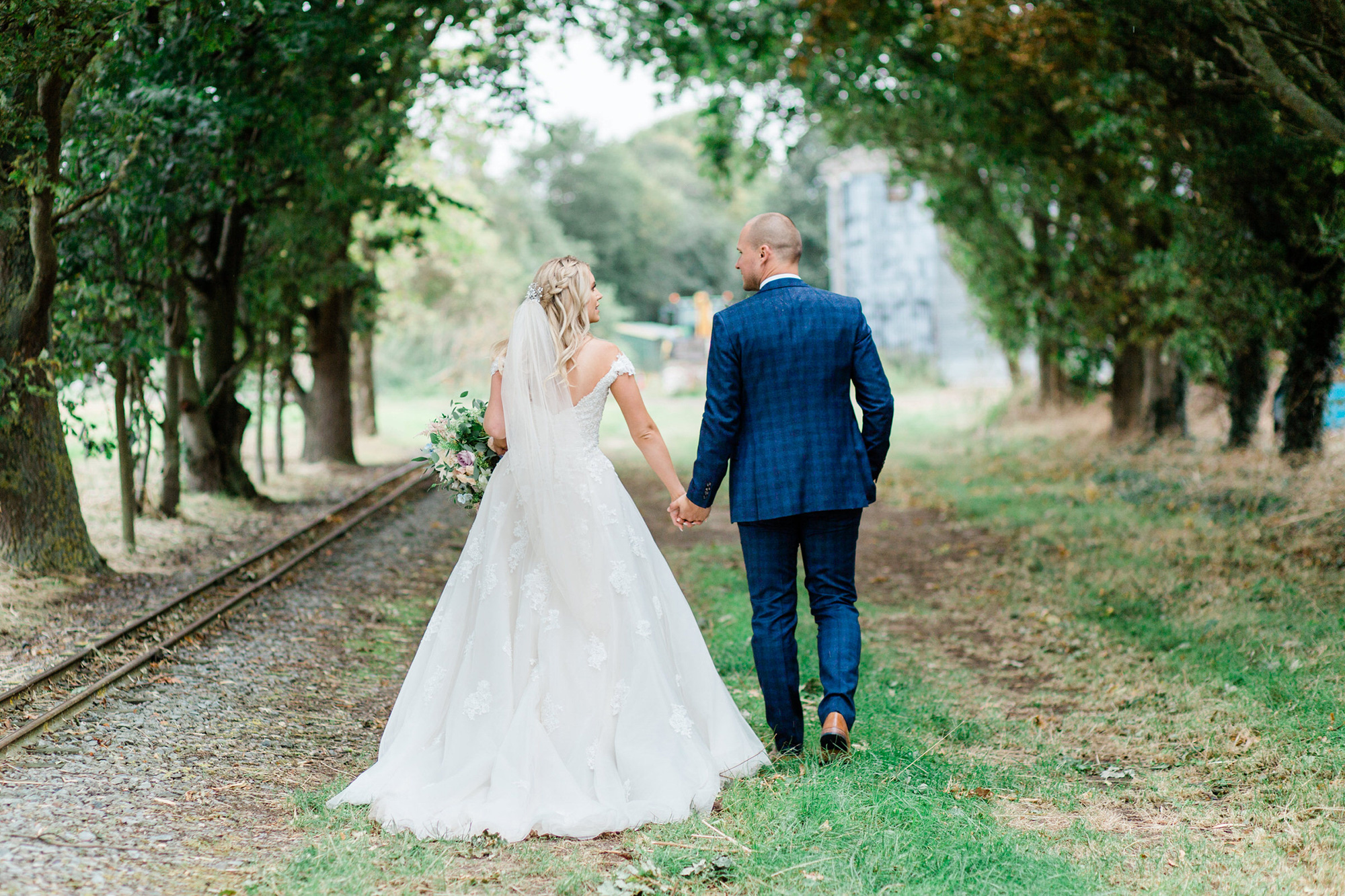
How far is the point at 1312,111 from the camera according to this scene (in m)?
6.80

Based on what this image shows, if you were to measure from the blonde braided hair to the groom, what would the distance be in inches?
20.9

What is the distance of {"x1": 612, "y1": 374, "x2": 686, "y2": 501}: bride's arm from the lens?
4387mm

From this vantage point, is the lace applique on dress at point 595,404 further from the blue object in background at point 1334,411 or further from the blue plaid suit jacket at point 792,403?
the blue object in background at point 1334,411

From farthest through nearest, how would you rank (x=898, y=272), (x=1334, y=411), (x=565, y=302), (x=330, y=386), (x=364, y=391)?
(x=898, y=272) < (x=364, y=391) < (x=330, y=386) < (x=1334, y=411) < (x=565, y=302)

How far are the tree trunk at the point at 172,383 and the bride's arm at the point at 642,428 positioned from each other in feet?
25.3

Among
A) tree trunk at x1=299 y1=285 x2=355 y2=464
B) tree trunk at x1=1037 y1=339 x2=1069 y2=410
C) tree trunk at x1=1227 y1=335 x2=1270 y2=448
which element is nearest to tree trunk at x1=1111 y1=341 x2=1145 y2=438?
tree trunk at x1=1227 y1=335 x2=1270 y2=448

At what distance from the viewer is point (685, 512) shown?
4578 millimetres

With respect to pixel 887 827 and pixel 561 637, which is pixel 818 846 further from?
pixel 561 637

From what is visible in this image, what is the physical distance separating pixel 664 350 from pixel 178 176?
40251 millimetres

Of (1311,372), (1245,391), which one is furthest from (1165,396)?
(1311,372)

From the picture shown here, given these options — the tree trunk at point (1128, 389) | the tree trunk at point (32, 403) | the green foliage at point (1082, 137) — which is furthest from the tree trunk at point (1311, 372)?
the tree trunk at point (32, 403)

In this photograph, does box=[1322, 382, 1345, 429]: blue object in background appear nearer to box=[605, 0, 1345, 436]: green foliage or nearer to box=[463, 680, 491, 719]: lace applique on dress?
box=[605, 0, 1345, 436]: green foliage

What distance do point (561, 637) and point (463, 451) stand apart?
2.89 feet

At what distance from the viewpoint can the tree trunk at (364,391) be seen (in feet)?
74.1
